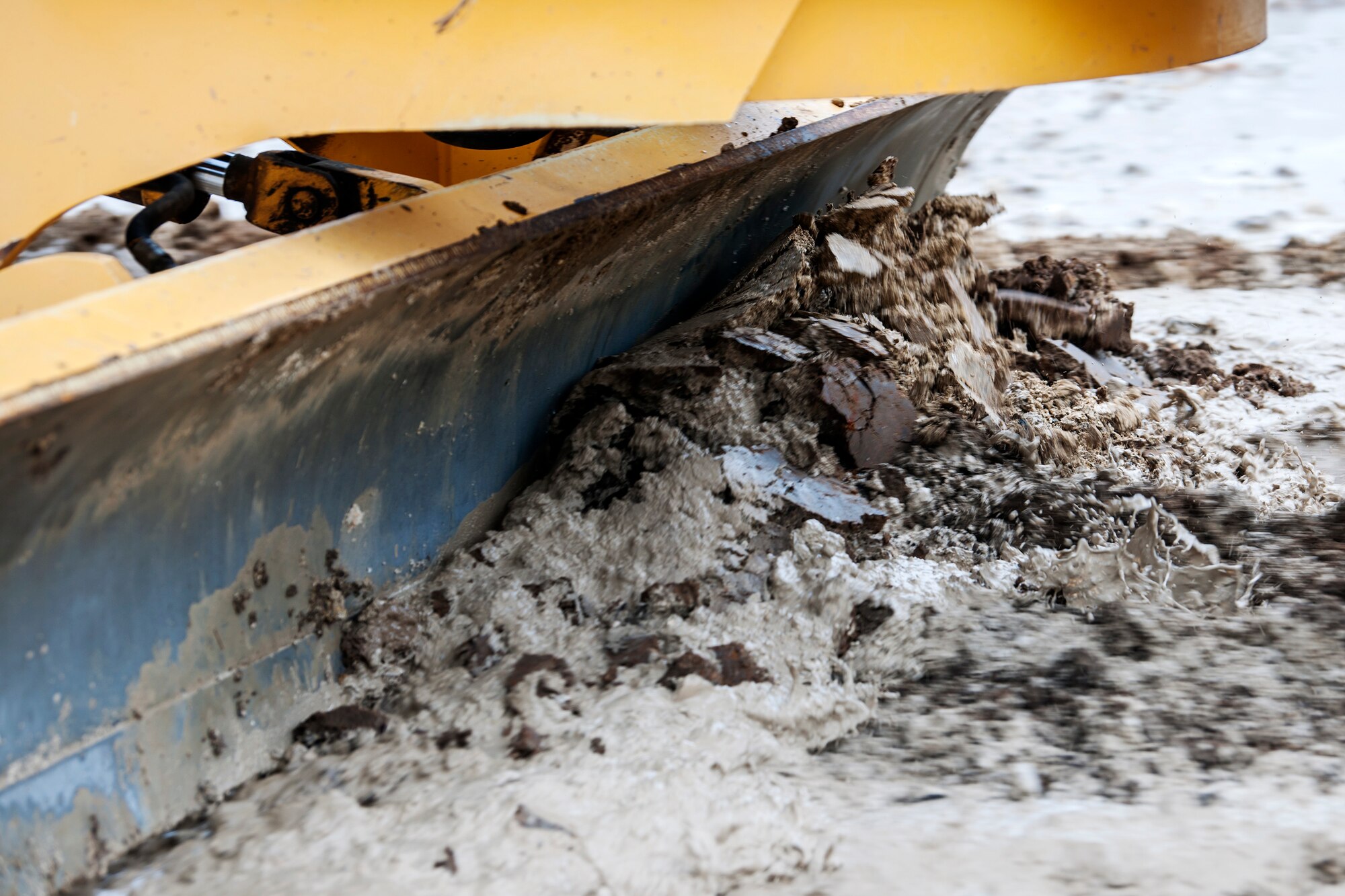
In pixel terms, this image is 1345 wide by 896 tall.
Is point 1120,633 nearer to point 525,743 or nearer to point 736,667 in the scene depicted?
point 736,667

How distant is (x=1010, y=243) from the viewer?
4.18 meters

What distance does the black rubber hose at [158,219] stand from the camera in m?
1.55

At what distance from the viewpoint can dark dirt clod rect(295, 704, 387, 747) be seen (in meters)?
1.52

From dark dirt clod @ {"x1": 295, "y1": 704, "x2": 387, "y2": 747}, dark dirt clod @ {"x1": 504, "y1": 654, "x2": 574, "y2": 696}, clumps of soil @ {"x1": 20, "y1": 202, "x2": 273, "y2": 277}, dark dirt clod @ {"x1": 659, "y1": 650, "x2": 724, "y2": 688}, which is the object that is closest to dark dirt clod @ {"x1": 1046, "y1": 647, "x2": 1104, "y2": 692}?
dark dirt clod @ {"x1": 659, "y1": 650, "x2": 724, "y2": 688}

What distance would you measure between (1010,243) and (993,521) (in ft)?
8.21

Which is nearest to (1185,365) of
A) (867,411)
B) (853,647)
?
(867,411)

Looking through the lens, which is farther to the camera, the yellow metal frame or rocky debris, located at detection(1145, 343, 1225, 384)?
rocky debris, located at detection(1145, 343, 1225, 384)

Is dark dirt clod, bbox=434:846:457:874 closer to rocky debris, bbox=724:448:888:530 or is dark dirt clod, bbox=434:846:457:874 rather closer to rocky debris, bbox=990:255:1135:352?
rocky debris, bbox=724:448:888:530

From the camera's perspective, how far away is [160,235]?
3.96 meters

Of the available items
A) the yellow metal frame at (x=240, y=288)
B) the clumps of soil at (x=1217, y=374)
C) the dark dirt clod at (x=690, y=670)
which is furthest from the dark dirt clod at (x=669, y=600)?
the clumps of soil at (x=1217, y=374)

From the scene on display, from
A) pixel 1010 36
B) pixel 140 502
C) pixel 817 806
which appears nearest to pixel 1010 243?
pixel 1010 36

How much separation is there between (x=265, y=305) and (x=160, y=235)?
123 inches

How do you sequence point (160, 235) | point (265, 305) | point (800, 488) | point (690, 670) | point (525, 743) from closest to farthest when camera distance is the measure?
point (265, 305)
point (525, 743)
point (690, 670)
point (800, 488)
point (160, 235)

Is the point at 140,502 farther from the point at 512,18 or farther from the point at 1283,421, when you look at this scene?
the point at 1283,421
